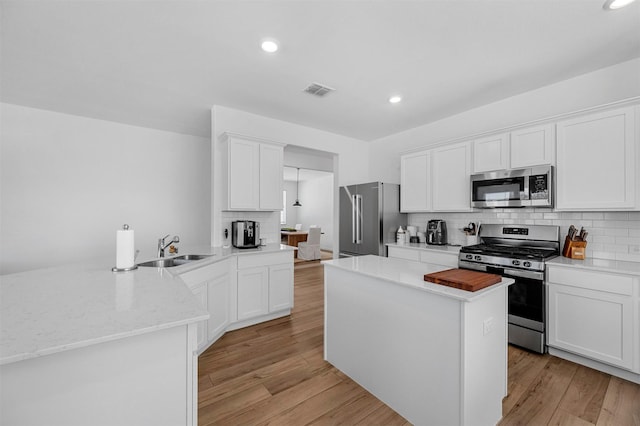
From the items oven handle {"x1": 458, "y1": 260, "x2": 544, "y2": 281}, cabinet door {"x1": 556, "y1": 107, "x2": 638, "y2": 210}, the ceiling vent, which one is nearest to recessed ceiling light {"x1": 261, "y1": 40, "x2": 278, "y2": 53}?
the ceiling vent

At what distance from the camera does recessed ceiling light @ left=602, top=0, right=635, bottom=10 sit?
1.80 meters

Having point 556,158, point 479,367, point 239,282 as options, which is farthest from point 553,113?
point 239,282

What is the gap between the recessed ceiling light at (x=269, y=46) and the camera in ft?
7.30

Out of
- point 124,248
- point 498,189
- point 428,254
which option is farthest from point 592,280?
point 124,248

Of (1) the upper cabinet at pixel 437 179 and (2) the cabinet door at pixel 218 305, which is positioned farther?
(1) the upper cabinet at pixel 437 179

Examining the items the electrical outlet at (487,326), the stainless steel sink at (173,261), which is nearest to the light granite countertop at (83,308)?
the stainless steel sink at (173,261)

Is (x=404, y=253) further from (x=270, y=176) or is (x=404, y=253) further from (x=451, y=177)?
(x=270, y=176)

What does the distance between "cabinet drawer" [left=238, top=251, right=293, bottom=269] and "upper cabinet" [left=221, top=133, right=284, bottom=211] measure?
2.08 feet

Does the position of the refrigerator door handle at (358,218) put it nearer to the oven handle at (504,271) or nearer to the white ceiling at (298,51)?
the white ceiling at (298,51)

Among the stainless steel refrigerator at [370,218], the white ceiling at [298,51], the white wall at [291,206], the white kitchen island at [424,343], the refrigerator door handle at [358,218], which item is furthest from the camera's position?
the white wall at [291,206]

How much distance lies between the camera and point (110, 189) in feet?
13.7

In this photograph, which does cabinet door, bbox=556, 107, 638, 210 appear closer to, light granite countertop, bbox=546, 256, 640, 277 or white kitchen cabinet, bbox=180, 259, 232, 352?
light granite countertop, bbox=546, 256, 640, 277

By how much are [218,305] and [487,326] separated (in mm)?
2483

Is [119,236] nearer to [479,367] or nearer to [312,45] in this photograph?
[312,45]
